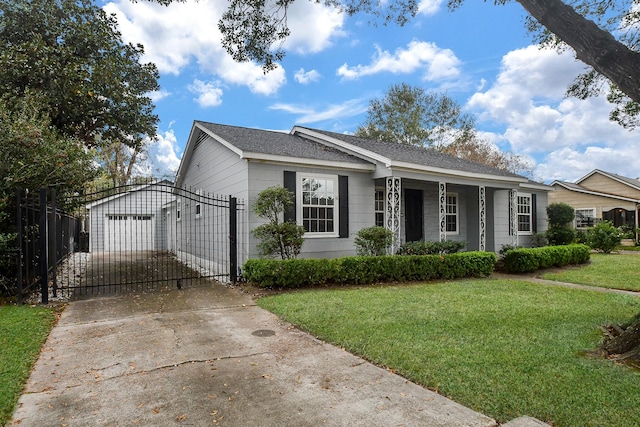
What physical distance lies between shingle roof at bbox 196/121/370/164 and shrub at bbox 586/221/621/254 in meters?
12.4

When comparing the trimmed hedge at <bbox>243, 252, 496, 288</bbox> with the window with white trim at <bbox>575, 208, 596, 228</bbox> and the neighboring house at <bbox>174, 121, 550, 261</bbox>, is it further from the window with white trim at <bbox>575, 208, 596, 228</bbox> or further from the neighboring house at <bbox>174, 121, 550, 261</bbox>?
the window with white trim at <bbox>575, 208, 596, 228</bbox>

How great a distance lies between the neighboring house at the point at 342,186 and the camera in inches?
359

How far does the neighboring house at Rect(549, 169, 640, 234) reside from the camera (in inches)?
843

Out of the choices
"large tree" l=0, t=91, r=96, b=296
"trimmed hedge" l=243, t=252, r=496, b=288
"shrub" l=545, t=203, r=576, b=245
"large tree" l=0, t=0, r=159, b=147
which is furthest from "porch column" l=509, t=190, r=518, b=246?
"large tree" l=0, t=0, r=159, b=147

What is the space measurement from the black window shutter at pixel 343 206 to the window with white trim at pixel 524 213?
29.1 feet

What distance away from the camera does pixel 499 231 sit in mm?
14195

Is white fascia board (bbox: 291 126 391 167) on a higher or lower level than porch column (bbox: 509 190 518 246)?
higher

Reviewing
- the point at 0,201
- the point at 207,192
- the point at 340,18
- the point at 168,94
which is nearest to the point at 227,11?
the point at 340,18

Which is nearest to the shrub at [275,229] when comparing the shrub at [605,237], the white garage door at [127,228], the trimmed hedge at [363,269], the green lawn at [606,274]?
the trimmed hedge at [363,269]

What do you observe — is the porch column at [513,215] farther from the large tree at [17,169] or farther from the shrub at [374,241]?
the large tree at [17,169]

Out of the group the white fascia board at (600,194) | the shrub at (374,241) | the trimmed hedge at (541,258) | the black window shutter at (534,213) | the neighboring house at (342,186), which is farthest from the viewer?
the white fascia board at (600,194)

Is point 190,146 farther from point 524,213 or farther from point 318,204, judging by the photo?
point 524,213

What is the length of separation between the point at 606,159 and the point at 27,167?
30.8 m

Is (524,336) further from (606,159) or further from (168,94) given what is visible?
(606,159)
